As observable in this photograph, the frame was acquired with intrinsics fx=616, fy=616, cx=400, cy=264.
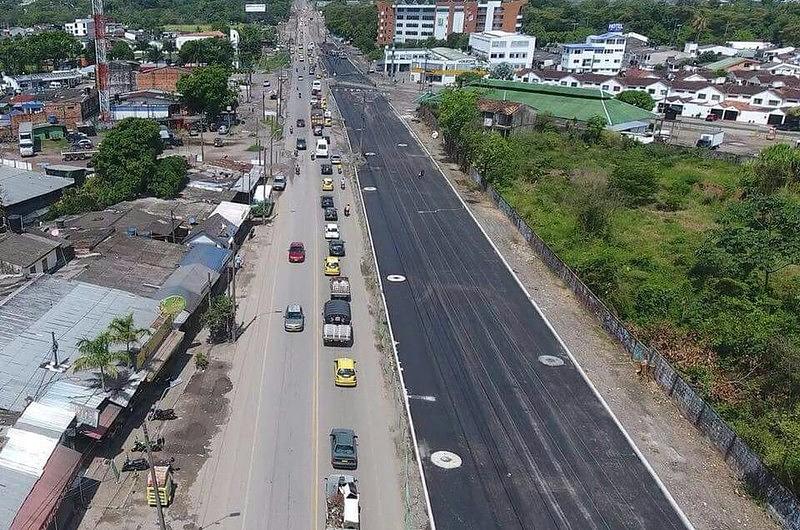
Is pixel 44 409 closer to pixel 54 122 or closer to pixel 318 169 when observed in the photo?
pixel 318 169

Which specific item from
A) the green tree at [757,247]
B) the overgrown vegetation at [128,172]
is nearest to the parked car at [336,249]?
the overgrown vegetation at [128,172]

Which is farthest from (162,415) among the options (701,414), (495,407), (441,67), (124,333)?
(441,67)

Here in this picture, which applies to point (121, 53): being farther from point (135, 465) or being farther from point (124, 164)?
point (135, 465)

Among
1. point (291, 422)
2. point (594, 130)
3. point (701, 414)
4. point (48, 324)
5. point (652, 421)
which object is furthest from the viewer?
point (594, 130)

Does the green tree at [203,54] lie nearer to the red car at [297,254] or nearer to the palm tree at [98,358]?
the red car at [297,254]

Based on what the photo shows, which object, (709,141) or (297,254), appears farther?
(709,141)

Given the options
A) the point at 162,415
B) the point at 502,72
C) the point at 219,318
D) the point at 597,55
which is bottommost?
the point at 162,415

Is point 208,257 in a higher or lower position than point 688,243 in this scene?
lower
